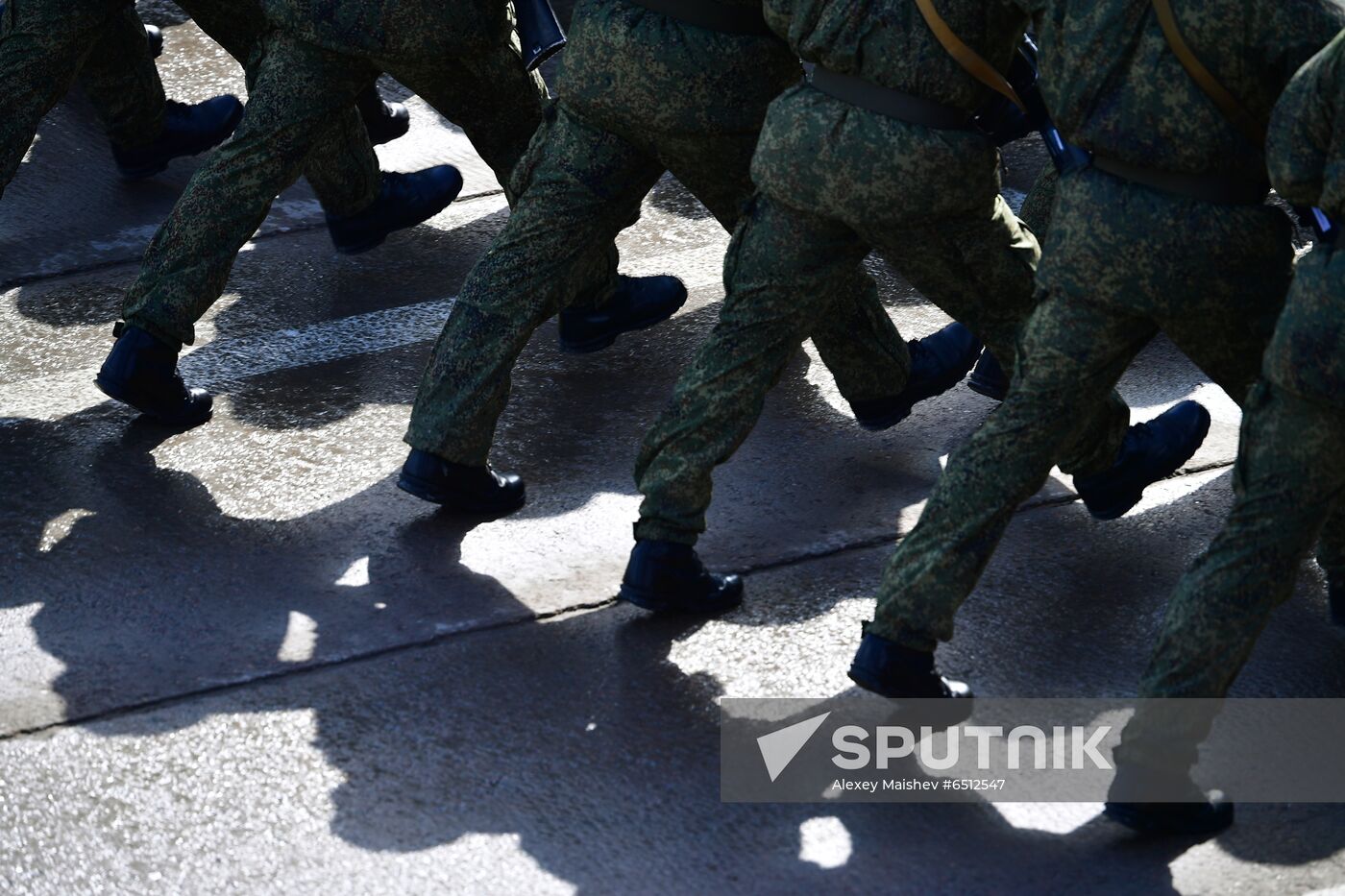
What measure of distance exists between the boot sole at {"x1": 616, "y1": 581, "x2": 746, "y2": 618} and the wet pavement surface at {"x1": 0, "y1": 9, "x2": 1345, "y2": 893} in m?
0.03

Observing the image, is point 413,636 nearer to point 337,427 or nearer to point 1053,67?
point 337,427

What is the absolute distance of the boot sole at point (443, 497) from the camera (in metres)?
4.75

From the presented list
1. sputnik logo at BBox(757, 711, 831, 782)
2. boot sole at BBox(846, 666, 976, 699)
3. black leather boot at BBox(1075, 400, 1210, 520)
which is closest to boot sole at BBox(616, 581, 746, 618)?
sputnik logo at BBox(757, 711, 831, 782)

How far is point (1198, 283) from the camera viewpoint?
3.73 metres

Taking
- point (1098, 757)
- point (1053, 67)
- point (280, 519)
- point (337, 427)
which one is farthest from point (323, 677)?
point (1053, 67)

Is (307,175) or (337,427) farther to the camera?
(307,175)

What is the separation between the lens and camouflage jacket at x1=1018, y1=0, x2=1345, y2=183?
3539 mm

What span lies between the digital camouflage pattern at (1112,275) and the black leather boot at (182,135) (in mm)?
3893

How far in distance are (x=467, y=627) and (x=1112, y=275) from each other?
1697 millimetres

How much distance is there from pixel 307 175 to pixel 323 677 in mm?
2305

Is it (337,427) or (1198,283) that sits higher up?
(1198,283)

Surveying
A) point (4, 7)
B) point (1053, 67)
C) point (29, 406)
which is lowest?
point (29, 406)

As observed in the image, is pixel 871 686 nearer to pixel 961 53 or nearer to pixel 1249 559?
pixel 1249 559

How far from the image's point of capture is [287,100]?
5070mm
